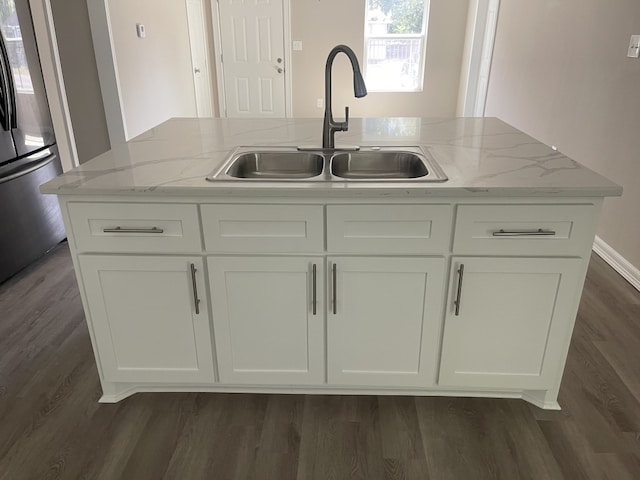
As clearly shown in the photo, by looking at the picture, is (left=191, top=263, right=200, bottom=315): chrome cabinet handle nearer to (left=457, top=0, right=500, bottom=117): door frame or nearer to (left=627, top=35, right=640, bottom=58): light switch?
(left=627, top=35, right=640, bottom=58): light switch

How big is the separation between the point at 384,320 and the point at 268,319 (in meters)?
0.40

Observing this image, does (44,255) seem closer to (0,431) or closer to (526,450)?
(0,431)

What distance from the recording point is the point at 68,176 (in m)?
1.50

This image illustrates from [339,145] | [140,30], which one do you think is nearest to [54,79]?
[140,30]

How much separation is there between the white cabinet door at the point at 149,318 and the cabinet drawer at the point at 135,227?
42 millimetres

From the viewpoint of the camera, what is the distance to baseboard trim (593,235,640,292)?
2641 millimetres

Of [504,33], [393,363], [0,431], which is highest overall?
[504,33]

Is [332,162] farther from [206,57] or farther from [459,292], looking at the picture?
[206,57]

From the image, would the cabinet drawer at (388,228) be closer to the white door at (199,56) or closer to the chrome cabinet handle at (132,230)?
the chrome cabinet handle at (132,230)

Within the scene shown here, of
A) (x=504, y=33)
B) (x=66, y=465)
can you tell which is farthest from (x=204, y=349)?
(x=504, y=33)

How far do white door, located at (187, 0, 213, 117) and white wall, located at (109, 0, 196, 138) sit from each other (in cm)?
41

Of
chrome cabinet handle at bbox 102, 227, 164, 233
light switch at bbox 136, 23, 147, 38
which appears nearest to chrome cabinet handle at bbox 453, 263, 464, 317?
chrome cabinet handle at bbox 102, 227, 164, 233

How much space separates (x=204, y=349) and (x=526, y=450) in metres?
1.15

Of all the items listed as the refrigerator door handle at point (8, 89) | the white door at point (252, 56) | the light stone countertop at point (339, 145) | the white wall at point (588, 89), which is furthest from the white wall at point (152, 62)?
the white wall at point (588, 89)
